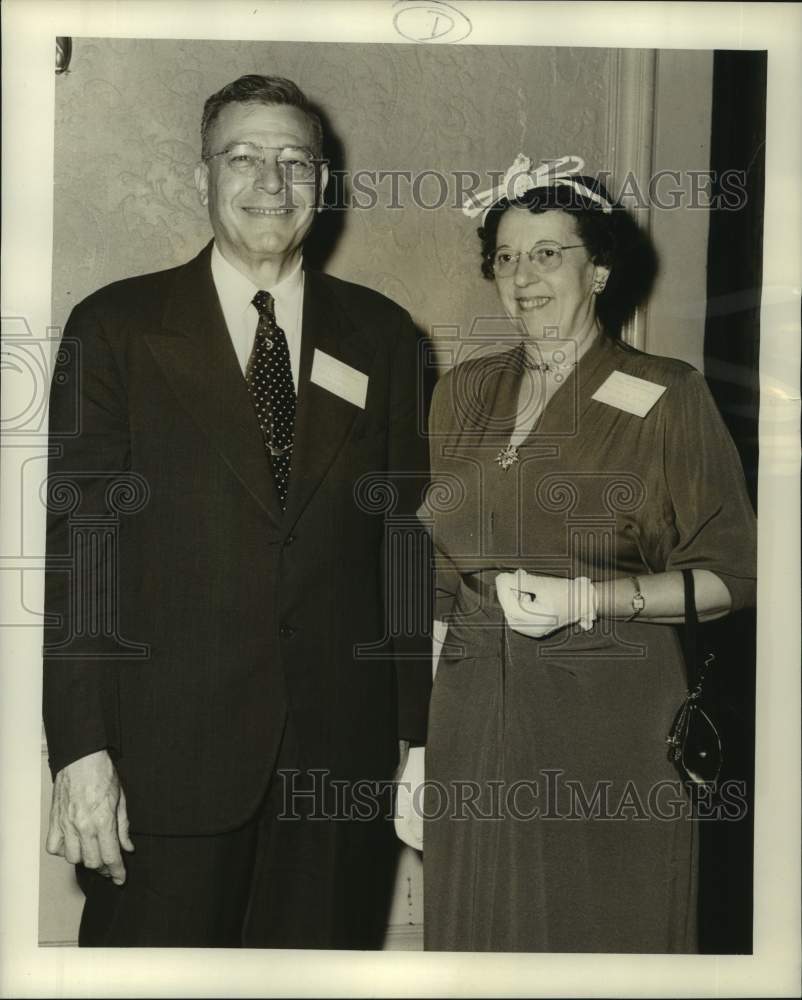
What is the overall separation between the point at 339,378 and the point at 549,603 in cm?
54

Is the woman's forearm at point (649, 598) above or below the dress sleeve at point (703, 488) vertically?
below

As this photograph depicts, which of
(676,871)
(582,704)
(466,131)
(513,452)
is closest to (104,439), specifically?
(513,452)

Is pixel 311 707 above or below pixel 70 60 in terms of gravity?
below

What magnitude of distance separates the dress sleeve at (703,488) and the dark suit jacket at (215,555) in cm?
45

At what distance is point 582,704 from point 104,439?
3.14 feet

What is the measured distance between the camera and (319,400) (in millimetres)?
1898

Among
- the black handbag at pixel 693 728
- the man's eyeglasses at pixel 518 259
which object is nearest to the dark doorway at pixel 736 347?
the black handbag at pixel 693 728

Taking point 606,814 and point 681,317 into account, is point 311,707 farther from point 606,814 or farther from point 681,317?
point 681,317

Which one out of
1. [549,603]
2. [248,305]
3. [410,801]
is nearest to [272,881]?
[410,801]

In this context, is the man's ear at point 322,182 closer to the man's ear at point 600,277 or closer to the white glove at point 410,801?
the man's ear at point 600,277

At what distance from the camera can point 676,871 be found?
1924 mm

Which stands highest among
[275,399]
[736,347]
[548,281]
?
[548,281]

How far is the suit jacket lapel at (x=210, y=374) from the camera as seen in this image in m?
1.87

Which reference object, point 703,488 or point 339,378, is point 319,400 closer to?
point 339,378
